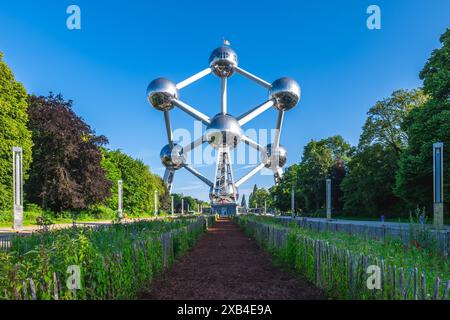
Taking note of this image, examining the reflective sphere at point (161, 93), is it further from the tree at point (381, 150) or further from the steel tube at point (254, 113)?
the tree at point (381, 150)

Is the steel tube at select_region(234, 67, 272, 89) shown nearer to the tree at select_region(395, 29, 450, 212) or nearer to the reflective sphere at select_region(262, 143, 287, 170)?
the reflective sphere at select_region(262, 143, 287, 170)

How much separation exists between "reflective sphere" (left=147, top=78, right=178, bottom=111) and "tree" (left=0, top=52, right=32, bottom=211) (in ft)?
69.2

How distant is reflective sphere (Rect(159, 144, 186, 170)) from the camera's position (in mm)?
64250

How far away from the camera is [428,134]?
76.8 ft

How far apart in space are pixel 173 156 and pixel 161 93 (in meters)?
15.6

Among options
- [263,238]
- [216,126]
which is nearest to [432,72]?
[263,238]

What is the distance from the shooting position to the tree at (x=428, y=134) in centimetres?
2222

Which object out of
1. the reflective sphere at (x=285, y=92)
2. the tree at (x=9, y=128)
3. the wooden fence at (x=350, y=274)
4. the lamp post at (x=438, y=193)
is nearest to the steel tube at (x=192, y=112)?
the reflective sphere at (x=285, y=92)

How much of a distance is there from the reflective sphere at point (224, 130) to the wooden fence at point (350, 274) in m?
41.3

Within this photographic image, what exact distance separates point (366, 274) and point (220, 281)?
3.97 meters

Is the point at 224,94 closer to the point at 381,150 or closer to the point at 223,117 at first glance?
the point at 223,117

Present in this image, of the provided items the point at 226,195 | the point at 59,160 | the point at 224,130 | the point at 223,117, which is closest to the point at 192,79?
the point at 223,117

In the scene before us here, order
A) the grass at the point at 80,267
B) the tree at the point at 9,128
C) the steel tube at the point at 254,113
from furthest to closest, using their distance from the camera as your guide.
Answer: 1. the steel tube at the point at 254,113
2. the tree at the point at 9,128
3. the grass at the point at 80,267

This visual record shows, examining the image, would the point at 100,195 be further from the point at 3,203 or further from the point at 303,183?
the point at 303,183
